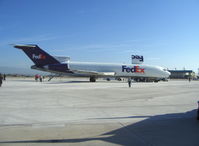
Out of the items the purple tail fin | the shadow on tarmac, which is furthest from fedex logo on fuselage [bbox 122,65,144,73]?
the shadow on tarmac

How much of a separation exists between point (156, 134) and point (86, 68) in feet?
122

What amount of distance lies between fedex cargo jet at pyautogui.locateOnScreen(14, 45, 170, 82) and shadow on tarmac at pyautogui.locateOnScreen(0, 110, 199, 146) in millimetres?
33025

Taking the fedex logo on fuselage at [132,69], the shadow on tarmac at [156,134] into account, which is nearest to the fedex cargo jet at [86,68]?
the fedex logo on fuselage at [132,69]

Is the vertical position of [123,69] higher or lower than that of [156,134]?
higher

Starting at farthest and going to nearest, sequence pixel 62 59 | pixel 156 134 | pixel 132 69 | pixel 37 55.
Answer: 1. pixel 132 69
2. pixel 62 59
3. pixel 37 55
4. pixel 156 134

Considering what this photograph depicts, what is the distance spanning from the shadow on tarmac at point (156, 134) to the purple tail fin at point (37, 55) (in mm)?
35413

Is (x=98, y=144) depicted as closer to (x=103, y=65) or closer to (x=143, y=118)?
(x=143, y=118)

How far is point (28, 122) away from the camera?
7.22m

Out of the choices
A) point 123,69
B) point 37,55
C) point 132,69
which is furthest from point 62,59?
point 132,69

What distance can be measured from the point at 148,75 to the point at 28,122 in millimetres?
40500

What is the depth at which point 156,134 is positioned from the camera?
588 cm

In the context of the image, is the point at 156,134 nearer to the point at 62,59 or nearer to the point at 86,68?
the point at 86,68

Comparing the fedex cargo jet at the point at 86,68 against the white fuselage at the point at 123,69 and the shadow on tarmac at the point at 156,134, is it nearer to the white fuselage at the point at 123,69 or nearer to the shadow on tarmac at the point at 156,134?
the white fuselage at the point at 123,69

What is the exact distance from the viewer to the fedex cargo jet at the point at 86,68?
40375 millimetres
